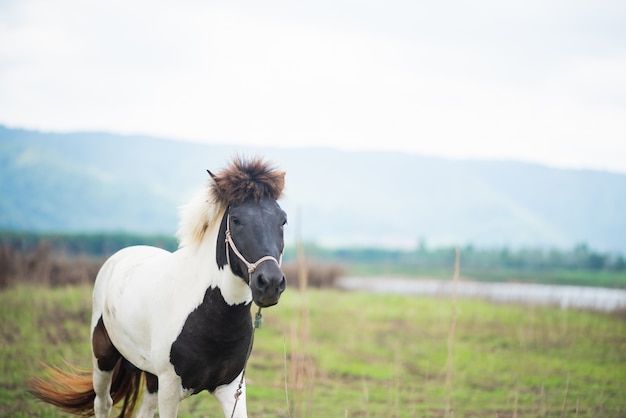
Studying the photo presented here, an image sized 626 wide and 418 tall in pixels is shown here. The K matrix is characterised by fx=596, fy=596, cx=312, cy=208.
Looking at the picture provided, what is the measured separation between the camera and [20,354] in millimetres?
9086

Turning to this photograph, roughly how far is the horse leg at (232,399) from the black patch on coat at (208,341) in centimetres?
18

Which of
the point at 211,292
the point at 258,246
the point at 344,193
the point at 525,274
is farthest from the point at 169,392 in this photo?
the point at 344,193

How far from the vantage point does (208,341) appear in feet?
12.1

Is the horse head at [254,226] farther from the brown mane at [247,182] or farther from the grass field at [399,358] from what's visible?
the grass field at [399,358]

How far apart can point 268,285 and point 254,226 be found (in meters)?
0.45

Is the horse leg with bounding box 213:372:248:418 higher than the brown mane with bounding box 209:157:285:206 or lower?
lower

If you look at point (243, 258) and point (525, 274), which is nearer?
point (243, 258)

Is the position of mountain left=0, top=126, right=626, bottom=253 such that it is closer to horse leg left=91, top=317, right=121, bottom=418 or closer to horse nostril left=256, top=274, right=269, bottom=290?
horse leg left=91, top=317, right=121, bottom=418

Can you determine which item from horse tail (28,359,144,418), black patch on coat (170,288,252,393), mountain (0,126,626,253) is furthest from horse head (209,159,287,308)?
mountain (0,126,626,253)

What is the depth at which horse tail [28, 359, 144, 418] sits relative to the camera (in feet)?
16.7

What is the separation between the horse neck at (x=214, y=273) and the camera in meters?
3.61

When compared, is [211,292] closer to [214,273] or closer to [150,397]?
[214,273]

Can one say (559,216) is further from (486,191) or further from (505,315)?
(505,315)

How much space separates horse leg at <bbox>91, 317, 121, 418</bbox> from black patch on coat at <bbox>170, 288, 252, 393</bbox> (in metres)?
1.33
